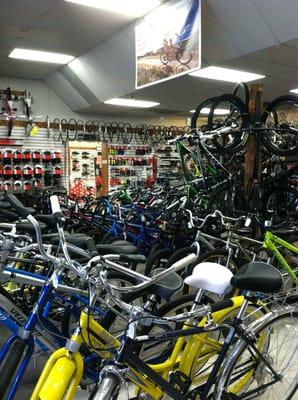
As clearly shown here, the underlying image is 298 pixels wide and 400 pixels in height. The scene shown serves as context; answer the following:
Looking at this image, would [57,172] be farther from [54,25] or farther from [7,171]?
[54,25]

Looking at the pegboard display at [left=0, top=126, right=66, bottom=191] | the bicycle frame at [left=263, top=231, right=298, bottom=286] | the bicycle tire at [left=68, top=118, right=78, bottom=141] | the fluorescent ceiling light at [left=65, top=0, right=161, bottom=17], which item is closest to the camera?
the bicycle frame at [left=263, top=231, right=298, bottom=286]

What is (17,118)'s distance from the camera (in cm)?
891

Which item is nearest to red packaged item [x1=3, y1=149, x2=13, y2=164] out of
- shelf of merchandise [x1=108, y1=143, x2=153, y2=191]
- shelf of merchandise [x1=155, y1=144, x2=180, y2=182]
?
shelf of merchandise [x1=108, y1=143, x2=153, y2=191]

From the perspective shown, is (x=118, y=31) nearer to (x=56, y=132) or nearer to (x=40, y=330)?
(x=56, y=132)

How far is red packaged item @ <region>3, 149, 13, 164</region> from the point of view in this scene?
8.60 metres

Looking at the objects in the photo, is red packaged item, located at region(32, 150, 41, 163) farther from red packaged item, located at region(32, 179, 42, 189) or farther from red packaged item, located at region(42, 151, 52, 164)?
red packaged item, located at region(32, 179, 42, 189)

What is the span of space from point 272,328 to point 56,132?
8438mm

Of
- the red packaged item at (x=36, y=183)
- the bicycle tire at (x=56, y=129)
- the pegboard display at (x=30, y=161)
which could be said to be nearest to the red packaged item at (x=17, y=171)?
the pegboard display at (x=30, y=161)

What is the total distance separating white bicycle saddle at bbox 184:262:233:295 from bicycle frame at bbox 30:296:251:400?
0.61 ft

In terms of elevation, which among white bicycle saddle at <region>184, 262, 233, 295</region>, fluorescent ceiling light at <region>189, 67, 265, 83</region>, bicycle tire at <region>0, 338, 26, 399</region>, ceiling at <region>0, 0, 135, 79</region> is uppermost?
ceiling at <region>0, 0, 135, 79</region>

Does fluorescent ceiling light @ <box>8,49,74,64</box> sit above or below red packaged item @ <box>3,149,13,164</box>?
above

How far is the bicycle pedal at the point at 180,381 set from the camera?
1.92 metres


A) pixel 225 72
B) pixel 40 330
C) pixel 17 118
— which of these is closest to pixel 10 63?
pixel 17 118

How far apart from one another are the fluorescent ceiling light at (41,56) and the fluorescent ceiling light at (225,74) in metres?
2.67
